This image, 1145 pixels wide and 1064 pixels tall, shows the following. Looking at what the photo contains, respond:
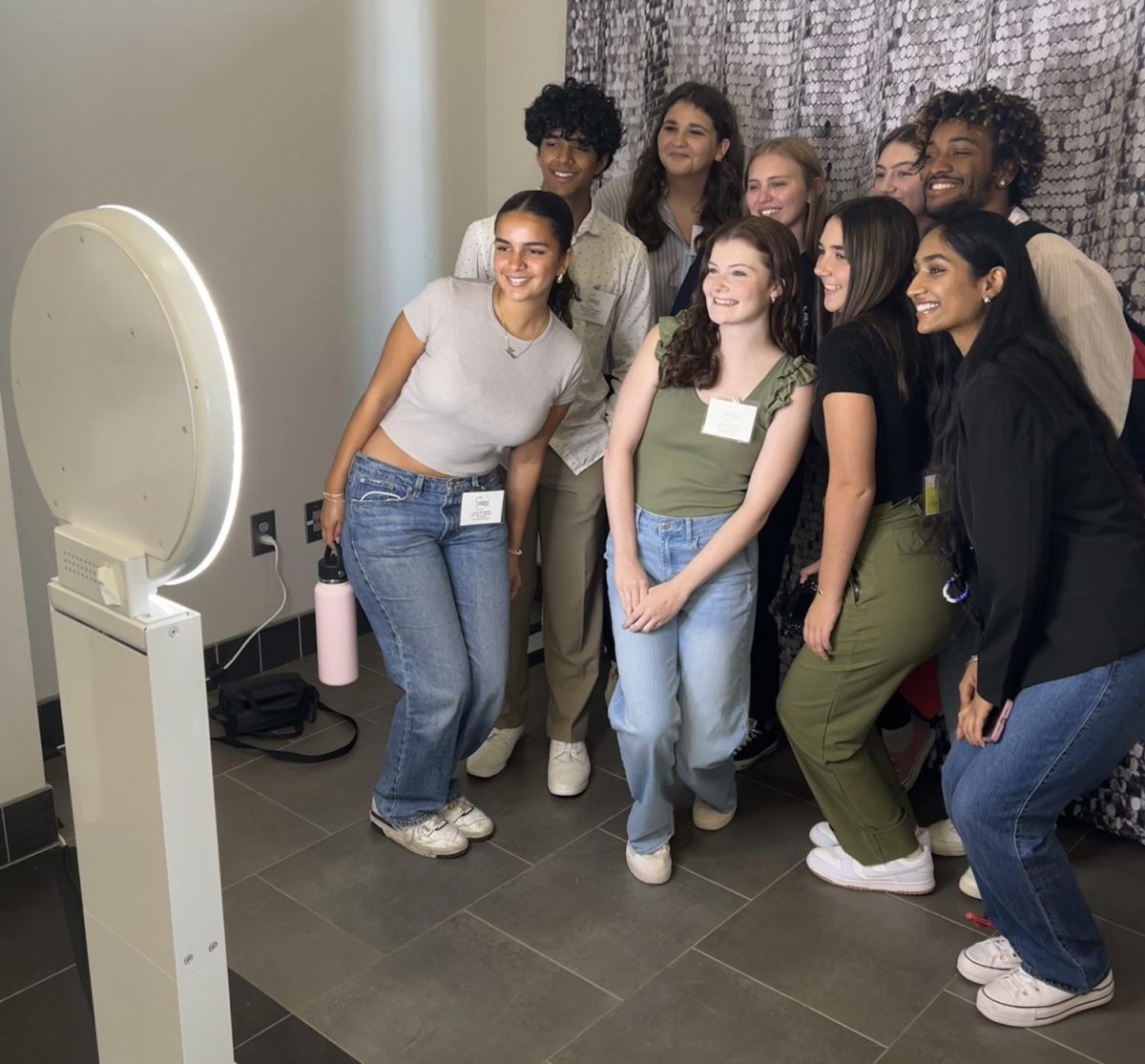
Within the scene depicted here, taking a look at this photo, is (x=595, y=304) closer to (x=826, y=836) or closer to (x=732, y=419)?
(x=732, y=419)

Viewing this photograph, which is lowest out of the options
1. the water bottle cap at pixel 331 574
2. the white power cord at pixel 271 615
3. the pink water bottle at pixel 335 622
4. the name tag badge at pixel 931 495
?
the white power cord at pixel 271 615

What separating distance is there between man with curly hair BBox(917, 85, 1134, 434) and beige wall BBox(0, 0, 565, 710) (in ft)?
4.87

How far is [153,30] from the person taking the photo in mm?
2893

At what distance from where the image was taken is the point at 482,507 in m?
2.50

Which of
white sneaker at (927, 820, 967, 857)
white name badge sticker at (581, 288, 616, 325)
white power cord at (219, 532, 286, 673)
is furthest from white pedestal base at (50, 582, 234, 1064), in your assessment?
white power cord at (219, 532, 286, 673)

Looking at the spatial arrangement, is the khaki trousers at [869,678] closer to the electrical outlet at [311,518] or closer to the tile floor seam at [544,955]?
the tile floor seam at [544,955]

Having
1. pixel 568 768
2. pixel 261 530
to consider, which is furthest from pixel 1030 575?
pixel 261 530

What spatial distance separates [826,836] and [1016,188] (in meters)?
1.40

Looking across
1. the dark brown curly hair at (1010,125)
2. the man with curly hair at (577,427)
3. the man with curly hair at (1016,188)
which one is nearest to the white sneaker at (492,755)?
the man with curly hair at (577,427)

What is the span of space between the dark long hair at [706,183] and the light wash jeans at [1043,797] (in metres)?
1.38

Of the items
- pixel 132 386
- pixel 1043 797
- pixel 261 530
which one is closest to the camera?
pixel 132 386

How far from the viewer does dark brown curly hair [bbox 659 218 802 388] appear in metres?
2.28

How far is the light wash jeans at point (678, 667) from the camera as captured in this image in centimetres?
242

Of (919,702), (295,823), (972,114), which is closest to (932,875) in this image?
(919,702)
